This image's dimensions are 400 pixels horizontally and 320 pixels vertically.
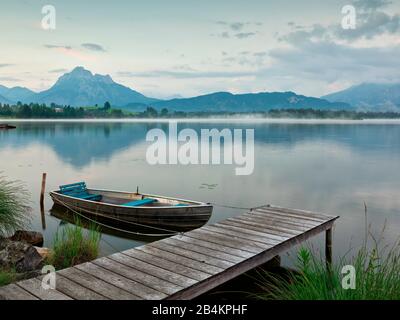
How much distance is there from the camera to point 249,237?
884 centimetres

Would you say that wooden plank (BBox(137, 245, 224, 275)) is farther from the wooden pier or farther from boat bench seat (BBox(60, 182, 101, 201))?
boat bench seat (BBox(60, 182, 101, 201))

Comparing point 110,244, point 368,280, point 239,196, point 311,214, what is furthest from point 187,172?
point 368,280

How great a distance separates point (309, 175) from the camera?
106 feet

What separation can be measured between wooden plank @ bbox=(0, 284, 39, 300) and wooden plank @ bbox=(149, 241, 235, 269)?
2.92m

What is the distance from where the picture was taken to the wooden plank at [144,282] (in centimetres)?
573

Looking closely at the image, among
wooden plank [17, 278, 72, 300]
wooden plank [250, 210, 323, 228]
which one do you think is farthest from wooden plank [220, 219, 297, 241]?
wooden plank [17, 278, 72, 300]

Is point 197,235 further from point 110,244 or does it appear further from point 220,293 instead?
point 110,244


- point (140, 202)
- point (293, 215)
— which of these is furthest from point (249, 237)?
point (140, 202)

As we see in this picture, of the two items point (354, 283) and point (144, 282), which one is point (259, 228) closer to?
point (144, 282)

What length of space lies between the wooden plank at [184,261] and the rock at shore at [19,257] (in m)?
2.75

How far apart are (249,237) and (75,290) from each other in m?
4.34

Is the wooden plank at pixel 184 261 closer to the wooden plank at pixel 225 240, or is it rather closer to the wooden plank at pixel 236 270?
the wooden plank at pixel 236 270

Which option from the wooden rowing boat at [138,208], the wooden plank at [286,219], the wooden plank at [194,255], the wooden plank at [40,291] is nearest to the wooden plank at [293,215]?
the wooden plank at [286,219]

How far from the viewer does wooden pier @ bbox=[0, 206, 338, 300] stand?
226 inches
